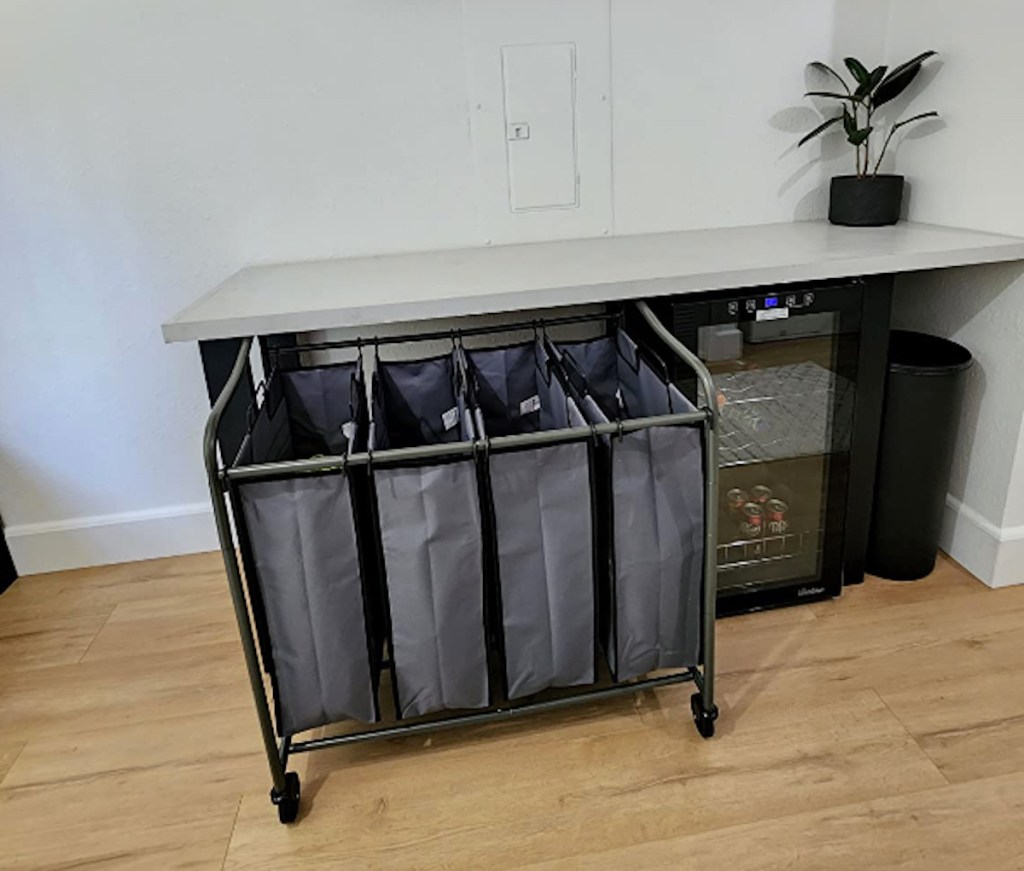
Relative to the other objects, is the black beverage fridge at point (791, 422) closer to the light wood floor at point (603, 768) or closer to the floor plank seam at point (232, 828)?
the light wood floor at point (603, 768)

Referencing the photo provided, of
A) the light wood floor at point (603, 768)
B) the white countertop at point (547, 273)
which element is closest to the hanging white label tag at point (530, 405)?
the white countertop at point (547, 273)

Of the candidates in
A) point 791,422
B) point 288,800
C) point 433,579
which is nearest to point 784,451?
point 791,422

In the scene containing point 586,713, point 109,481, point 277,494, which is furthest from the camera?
point 109,481

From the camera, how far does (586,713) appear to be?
160 cm

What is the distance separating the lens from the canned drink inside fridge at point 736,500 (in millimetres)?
1937

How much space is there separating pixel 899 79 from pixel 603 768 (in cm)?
168

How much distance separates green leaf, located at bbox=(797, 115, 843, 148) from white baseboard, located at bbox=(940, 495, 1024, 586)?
1006 mm

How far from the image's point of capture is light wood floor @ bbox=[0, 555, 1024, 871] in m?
1.30

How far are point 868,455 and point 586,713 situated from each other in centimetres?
89

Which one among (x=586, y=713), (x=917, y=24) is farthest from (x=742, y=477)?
(x=917, y=24)

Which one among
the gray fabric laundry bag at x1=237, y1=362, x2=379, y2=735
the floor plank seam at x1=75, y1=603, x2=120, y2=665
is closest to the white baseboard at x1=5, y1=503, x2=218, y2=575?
the floor plank seam at x1=75, y1=603, x2=120, y2=665

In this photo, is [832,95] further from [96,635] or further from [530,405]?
[96,635]

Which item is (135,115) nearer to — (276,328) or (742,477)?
(276,328)

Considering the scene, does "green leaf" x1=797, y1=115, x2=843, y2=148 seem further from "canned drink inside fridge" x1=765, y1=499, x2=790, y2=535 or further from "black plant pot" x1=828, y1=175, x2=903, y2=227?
"canned drink inside fridge" x1=765, y1=499, x2=790, y2=535
